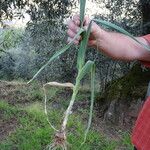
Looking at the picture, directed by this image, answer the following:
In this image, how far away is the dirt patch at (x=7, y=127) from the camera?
526 centimetres

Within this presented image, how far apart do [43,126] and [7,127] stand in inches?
17.8

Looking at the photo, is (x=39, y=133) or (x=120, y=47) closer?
(x=120, y=47)

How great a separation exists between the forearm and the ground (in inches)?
98.5

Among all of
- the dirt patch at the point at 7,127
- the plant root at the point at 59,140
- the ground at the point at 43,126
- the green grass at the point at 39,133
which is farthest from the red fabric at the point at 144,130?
the dirt patch at the point at 7,127

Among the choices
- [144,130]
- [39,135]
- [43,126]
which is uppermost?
[144,130]

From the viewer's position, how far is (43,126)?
5586mm

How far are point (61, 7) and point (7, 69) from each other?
4598 mm

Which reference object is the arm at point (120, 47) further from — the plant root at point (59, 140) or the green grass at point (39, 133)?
the green grass at point (39, 133)

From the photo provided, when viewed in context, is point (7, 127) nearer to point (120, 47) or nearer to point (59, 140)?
point (120, 47)

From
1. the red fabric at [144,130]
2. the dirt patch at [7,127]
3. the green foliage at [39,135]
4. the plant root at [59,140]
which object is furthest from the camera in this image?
the dirt patch at [7,127]

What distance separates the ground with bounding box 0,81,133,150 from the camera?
4988 millimetres

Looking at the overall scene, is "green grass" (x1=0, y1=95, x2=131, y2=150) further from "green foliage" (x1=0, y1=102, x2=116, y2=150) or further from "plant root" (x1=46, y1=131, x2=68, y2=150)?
"plant root" (x1=46, y1=131, x2=68, y2=150)

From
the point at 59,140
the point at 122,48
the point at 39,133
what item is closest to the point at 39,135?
the point at 39,133

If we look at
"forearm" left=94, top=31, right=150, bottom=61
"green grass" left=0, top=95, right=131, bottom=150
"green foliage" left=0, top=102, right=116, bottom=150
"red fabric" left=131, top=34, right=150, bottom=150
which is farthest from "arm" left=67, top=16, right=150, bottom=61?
"green foliage" left=0, top=102, right=116, bottom=150
